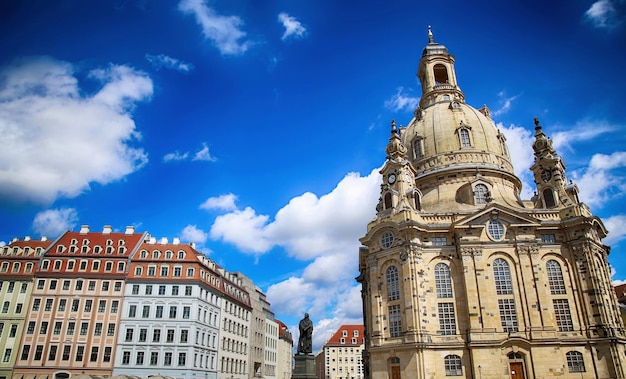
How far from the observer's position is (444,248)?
149ft

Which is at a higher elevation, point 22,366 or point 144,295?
point 144,295

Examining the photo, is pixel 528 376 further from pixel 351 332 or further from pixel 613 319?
pixel 351 332

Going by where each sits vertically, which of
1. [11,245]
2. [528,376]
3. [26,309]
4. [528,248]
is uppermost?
[11,245]

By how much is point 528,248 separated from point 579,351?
9779mm

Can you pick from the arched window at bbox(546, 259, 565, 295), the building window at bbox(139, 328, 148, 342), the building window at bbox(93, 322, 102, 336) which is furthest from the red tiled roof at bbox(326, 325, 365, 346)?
the arched window at bbox(546, 259, 565, 295)

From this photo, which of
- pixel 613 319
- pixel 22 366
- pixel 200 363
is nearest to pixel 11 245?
pixel 22 366

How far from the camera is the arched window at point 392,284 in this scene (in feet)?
145

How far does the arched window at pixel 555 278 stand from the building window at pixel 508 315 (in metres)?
4.28

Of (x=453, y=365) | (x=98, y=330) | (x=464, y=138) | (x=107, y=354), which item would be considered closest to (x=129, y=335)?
(x=107, y=354)

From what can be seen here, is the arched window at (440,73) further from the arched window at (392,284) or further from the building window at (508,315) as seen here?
the building window at (508,315)

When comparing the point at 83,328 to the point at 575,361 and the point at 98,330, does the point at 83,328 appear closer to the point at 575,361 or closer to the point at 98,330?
the point at 98,330

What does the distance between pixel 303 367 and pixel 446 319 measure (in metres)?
19.2

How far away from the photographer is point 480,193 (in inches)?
1944

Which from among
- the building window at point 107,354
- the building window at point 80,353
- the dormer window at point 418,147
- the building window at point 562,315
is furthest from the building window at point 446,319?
the building window at point 80,353
